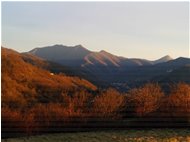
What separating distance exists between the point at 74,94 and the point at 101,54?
746mm

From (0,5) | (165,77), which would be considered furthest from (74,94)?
(0,5)

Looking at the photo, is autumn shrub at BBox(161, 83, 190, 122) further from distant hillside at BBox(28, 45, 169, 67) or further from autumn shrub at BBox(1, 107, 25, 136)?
autumn shrub at BBox(1, 107, 25, 136)

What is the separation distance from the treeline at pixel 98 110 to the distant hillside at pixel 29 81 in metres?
0.08

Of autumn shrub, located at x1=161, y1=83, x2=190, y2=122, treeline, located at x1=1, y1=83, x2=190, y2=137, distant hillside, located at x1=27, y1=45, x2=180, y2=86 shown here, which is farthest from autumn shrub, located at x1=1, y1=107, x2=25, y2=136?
autumn shrub, located at x1=161, y1=83, x2=190, y2=122

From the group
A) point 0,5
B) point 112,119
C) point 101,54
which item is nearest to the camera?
point 0,5

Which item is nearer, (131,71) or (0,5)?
(0,5)

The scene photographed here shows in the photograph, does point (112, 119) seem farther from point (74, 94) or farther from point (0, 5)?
point (0, 5)

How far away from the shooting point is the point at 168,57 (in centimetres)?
612

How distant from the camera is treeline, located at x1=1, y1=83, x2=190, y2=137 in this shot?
6.23m

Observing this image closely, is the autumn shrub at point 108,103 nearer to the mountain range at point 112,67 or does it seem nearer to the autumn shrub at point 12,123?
the mountain range at point 112,67

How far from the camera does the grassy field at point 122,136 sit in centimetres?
641

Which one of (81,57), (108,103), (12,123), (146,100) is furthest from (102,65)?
(12,123)

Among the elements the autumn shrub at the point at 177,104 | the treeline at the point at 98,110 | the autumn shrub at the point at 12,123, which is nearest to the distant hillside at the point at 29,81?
the treeline at the point at 98,110

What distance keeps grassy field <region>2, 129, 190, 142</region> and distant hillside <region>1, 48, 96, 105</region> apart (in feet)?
2.03
